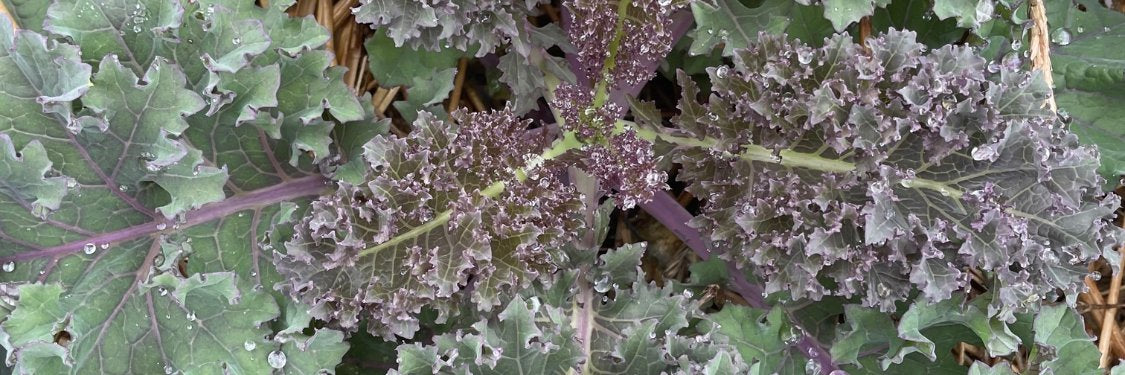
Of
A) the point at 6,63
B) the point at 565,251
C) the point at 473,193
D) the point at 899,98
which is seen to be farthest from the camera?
the point at 565,251

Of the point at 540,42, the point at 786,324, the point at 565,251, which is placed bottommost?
the point at 786,324

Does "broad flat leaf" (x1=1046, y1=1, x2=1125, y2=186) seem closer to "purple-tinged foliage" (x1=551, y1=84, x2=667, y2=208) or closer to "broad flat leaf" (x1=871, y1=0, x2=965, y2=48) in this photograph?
"broad flat leaf" (x1=871, y1=0, x2=965, y2=48)

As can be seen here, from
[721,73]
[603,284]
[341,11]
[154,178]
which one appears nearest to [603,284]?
[603,284]

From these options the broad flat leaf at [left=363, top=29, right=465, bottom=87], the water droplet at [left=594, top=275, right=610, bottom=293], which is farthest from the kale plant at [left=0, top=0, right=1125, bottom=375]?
the broad flat leaf at [left=363, top=29, right=465, bottom=87]

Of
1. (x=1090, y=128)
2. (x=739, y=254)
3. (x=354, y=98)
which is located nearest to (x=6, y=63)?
(x=354, y=98)

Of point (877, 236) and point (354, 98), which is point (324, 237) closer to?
point (354, 98)

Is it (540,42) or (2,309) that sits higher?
(540,42)

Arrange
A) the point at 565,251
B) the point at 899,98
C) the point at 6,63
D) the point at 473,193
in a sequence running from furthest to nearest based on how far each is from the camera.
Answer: the point at 565,251 → the point at 473,193 → the point at 899,98 → the point at 6,63

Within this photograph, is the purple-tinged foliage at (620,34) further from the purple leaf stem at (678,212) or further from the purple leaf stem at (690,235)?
the purple leaf stem at (690,235)
